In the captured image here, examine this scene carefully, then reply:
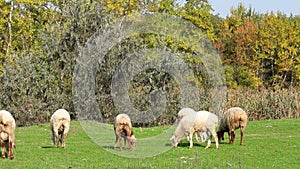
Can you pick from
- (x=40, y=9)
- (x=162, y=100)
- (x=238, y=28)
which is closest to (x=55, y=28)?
(x=162, y=100)

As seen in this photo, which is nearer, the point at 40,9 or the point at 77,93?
the point at 77,93

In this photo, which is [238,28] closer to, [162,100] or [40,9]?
[40,9]

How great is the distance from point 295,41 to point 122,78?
33.5 meters

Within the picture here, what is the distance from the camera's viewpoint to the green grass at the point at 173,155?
1508 cm

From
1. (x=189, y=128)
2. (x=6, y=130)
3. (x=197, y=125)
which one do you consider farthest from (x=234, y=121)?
(x=6, y=130)

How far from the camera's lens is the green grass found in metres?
15.1

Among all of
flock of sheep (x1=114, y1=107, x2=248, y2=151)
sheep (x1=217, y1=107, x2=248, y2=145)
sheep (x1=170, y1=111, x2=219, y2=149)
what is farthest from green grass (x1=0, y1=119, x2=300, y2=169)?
sheep (x1=217, y1=107, x2=248, y2=145)

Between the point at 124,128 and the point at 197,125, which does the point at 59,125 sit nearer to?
the point at 124,128

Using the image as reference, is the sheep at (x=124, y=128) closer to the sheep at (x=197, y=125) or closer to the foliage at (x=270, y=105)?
the sheep at (x=197, y=125)

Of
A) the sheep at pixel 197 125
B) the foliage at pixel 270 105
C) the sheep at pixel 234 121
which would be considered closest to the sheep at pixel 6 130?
the sheep at pixel 197 125

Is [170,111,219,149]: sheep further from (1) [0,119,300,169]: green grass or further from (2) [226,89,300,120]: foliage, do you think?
(2) [226,89,300,120]: foliage

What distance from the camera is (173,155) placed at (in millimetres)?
17188

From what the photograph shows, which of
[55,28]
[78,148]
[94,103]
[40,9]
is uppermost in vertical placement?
[40,9]

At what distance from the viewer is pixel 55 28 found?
1362 inches
